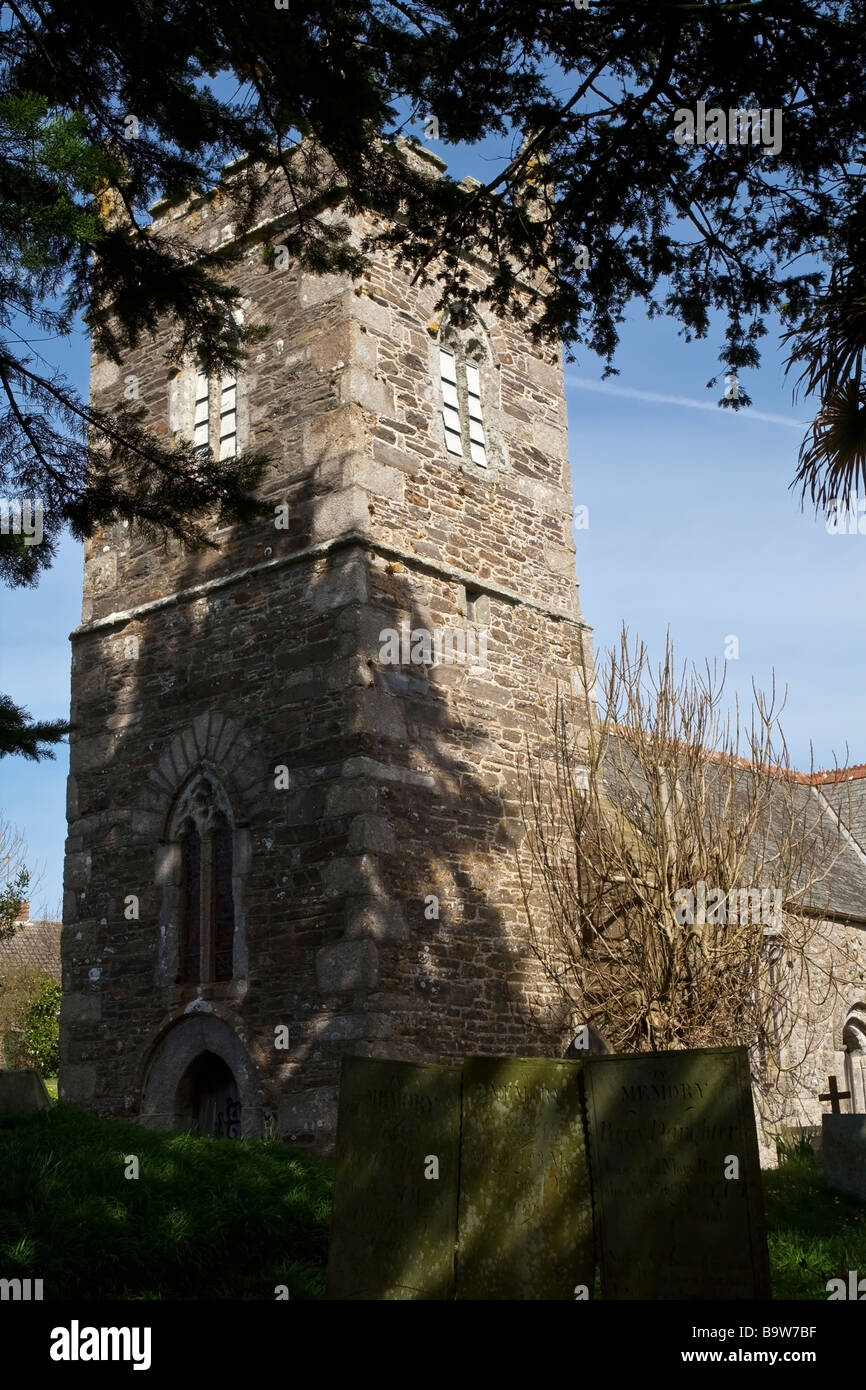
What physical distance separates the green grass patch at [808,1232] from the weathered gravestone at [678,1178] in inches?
70.3

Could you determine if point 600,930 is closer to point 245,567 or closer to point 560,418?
point 245,567

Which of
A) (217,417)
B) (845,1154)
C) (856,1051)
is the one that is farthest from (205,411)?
(856,1051)

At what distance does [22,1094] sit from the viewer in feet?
32.0

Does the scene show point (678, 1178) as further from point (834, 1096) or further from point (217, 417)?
point (217, 417)

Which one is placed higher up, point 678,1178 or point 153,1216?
point 678,1178

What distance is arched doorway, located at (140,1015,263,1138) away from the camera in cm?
1158

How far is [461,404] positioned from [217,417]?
2458 mm

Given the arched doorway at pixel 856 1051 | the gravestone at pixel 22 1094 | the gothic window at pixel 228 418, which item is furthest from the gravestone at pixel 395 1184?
the arched doorway at pixel 856 1051

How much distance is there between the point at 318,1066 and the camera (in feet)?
34.8

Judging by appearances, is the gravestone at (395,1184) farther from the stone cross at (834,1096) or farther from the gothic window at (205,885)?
the stone cross at (834,1096)

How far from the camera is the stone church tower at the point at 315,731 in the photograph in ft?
36.1

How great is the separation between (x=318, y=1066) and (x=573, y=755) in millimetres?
4469
